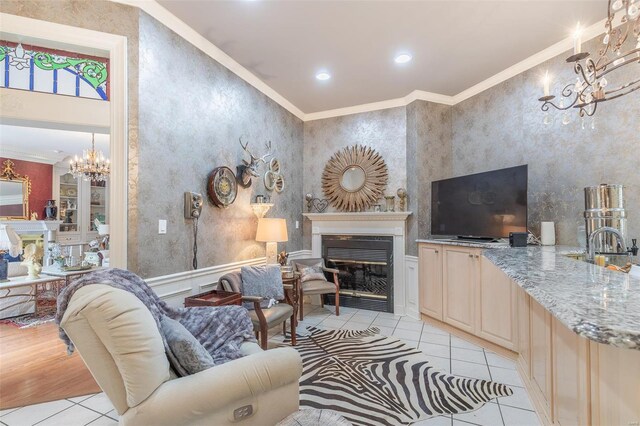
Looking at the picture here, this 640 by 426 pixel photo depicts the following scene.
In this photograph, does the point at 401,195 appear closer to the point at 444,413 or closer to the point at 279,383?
the point at 444,413

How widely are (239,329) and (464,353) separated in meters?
2.20

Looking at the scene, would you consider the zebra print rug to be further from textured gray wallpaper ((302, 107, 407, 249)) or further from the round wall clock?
textured gray wallpaper ((302, 107, 407, 249))

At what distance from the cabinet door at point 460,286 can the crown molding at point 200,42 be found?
2.93 metres

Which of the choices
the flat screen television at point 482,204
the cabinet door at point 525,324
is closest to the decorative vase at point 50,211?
the flat screen television at point 482,204

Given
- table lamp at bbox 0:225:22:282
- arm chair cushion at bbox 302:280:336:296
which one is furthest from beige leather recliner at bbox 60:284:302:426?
table lamp at bbox 0:225:22:282

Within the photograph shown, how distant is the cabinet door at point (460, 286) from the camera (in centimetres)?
316

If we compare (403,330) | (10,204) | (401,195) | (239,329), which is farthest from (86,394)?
(10,204)

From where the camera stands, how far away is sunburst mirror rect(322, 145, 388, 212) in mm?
4496

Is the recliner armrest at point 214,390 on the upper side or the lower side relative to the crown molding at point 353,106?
lower

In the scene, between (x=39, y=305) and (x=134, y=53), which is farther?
(x=39, y=305)

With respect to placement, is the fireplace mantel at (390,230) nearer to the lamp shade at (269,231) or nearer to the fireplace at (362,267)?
the fireplace at (362,267)

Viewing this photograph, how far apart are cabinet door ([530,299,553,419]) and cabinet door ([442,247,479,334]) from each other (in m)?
1.21

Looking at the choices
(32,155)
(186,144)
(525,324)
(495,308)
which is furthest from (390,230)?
(32,155)

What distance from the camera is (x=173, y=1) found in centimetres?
Result: 241
